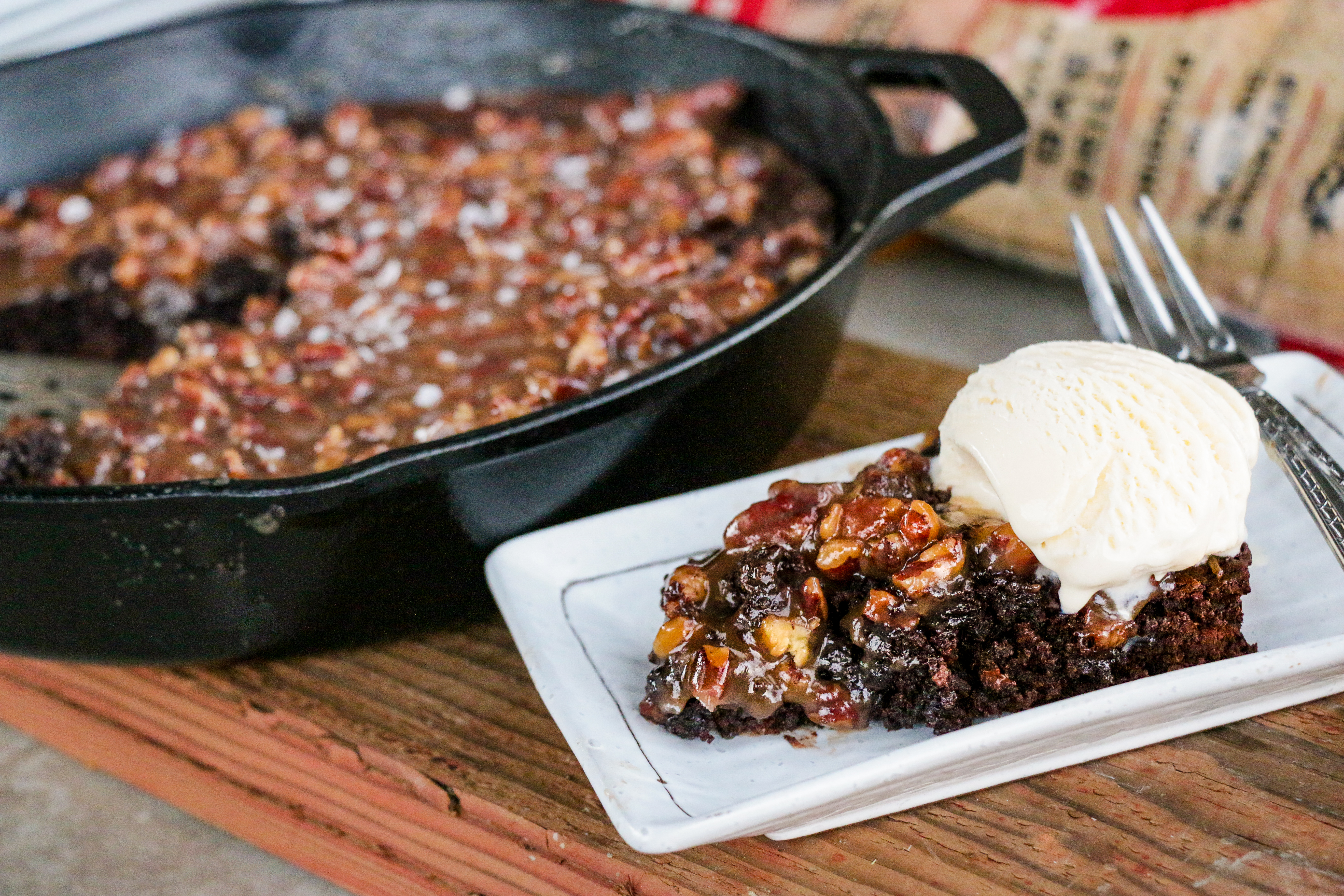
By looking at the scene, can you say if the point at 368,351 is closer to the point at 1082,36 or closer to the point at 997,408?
the point at 997,408

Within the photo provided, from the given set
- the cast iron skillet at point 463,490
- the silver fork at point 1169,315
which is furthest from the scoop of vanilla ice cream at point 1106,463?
the cast iron skillet at point 463,490

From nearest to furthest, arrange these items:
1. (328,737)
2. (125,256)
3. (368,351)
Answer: (328,737)
(368,351)
(125,256)

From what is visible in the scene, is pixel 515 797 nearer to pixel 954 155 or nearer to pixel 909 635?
pixel 909 635

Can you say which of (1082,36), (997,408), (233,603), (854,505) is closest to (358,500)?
(233,603)

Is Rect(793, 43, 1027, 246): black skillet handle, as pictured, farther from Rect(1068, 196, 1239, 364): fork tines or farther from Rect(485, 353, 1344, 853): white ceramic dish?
Rect(485, 353, 1344, 853): white ceramic dish

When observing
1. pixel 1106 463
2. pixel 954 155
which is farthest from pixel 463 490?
pixel 954 155

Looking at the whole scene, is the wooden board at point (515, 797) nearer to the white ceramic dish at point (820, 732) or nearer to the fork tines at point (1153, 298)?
the white ceramic dish at point (820, 732)
